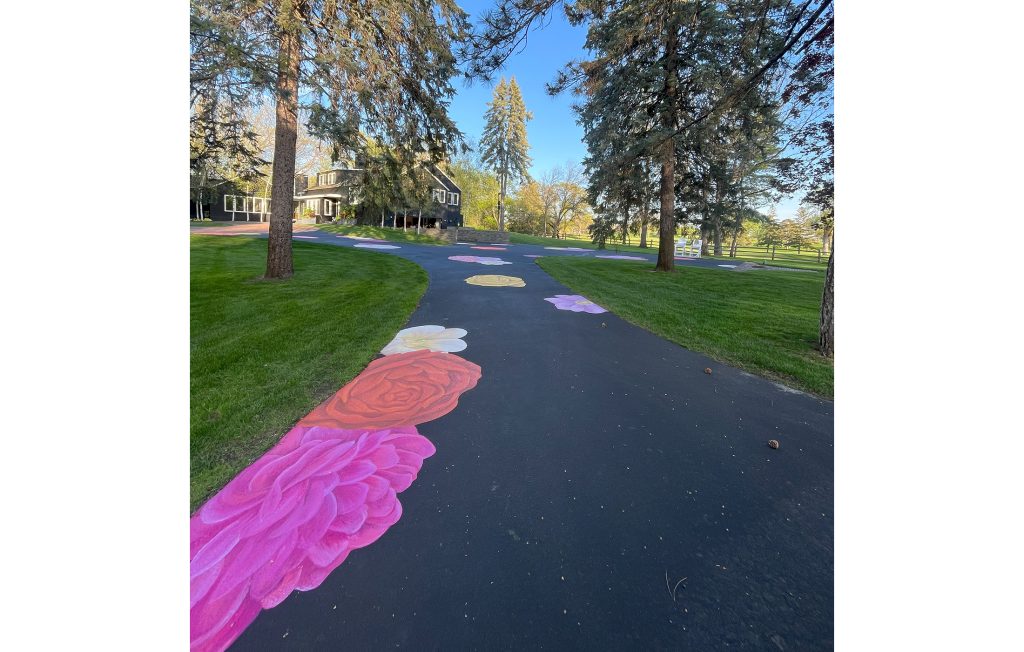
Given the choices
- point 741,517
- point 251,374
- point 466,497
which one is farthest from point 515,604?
point 251,374

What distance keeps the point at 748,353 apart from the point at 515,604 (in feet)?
13.0

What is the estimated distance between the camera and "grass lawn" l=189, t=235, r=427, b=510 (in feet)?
7.60

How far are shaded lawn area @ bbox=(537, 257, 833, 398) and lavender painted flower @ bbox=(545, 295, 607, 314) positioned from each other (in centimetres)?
21

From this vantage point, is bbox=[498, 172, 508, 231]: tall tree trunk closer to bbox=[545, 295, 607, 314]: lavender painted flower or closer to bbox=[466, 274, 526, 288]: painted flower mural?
bbox=[466, 274, 526, 288]: painted flower mural

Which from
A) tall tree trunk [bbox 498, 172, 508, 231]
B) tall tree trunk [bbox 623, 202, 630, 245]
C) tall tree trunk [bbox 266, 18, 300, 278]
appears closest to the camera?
tall tree trunk [bbox 266, 18, 300, 278]

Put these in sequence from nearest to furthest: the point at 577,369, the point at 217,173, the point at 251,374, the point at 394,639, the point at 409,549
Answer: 1. the point at 394,639
2. the point at 409,549
3. the point at 251,374
4. the point at 577,369
5. the point at 217,173

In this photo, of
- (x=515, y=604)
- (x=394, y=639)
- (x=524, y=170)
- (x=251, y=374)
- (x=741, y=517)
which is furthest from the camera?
(x=524, y=170)

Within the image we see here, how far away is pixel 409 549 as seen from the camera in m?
1.56

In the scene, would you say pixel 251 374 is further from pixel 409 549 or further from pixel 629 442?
pixel 629 442

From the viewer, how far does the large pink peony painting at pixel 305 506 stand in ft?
4.53

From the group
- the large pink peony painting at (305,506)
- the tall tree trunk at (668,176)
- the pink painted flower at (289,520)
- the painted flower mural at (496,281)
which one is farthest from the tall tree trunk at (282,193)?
the tall tree trunk at (668,176)

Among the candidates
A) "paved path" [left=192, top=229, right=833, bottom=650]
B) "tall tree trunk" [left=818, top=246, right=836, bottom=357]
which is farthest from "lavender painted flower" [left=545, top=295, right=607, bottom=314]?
"paved path" [left=192, top=229, right=833, bottom=650]
